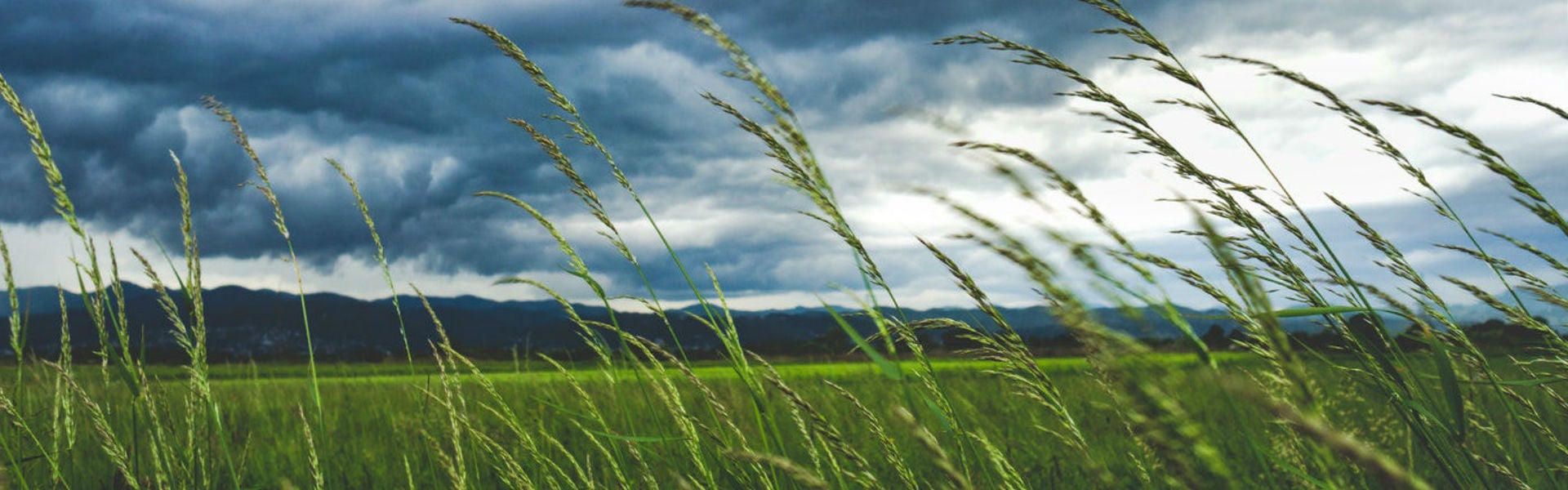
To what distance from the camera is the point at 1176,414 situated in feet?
2.45

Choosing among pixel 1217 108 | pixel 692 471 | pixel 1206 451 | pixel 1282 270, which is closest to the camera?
pixel 1206 451

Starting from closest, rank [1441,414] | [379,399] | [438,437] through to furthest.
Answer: [1441,414] < [438,437] < [379,399]

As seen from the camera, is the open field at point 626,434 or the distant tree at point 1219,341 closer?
the distant tree at point 1219,341

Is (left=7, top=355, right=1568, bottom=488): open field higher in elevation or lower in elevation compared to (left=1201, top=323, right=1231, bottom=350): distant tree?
lower

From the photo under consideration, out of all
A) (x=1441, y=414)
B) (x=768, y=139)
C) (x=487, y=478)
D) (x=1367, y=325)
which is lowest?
(x=487, y=478)

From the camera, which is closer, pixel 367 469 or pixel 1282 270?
pixel 1282 270

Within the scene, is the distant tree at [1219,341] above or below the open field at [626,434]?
above

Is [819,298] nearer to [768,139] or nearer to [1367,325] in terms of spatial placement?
[768,139]

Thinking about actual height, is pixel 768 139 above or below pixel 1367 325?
above

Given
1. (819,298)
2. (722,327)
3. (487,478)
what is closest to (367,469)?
(487,478)

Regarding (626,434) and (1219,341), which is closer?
(1219,341)

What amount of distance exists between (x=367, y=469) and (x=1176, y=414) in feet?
13.5

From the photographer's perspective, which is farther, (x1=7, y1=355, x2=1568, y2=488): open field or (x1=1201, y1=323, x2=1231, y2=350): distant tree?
(x1=7, y1=355, x2=1568, y2=488): open field

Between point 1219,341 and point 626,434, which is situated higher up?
point 1219,341
